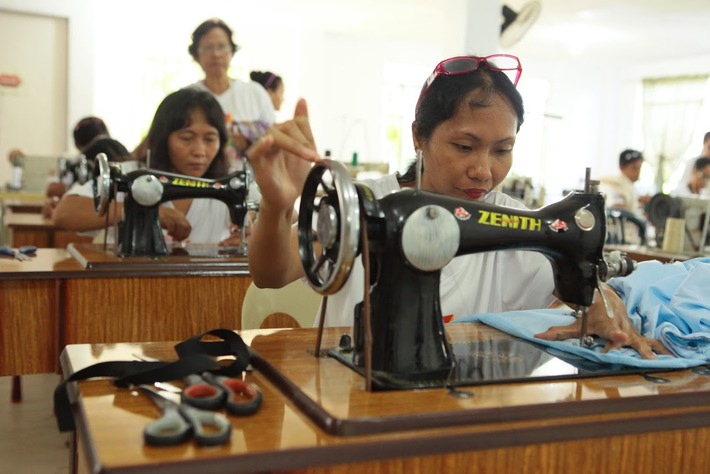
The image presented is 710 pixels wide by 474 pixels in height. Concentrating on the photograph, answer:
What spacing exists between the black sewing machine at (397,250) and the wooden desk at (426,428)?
0.07m

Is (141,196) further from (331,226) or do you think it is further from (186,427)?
(186,427)

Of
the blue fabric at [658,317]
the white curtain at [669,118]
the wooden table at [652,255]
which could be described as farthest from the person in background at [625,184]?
the blue fabric at [658,317]

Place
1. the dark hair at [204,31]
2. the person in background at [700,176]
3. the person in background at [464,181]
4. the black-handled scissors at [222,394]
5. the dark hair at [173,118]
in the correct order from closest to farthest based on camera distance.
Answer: the black-handled scissors at [222,394], the person in background at [464,181], the dark hair at [173,118], the dark hair at [204,31], the person in background at [700,176]

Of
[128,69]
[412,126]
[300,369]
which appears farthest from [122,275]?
[128,69]

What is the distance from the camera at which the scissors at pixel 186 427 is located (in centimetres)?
79

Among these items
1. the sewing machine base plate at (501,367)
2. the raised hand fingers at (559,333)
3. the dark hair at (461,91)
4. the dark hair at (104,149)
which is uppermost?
the dark hair at (461,91)

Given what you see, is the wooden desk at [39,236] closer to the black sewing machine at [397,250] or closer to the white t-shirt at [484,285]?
the white t-shirt at [484,285]

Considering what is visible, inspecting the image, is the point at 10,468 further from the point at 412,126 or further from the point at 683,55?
the point at 683,55

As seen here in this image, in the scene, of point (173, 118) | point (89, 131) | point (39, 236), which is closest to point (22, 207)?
point (89, 131)

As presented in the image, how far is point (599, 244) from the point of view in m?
1.26

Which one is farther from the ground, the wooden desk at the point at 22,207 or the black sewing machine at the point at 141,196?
the black sewing machine at the point at 141,196

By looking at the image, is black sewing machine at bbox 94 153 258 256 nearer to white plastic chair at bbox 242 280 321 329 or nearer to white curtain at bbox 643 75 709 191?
white plastic chair at bbox 242 280 321 329

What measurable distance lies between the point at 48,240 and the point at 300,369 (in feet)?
10.5

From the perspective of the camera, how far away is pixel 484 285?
5.56 ft
